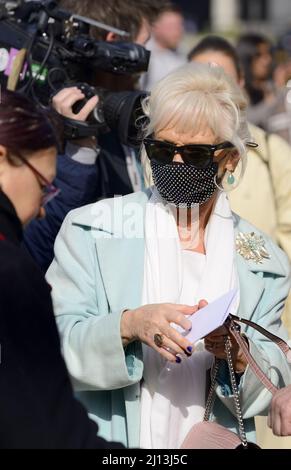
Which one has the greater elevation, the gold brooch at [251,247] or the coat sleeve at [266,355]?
the gold brooch at [251,247]

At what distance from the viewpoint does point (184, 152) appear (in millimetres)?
3260

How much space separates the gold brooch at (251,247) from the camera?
134 inches

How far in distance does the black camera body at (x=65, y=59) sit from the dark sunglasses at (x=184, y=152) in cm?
57

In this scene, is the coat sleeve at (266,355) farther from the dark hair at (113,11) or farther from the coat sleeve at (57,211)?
the dark hair at (113,11)

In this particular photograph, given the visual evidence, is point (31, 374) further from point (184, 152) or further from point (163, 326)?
point (184, 152)

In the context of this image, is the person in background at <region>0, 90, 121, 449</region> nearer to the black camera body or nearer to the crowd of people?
the crowd of people

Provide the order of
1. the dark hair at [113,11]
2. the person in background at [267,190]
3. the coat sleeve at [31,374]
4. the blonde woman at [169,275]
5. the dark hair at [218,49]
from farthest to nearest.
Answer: the dark hair at [218,49], the person in background at [267,190], the dark hair at [113,11], the blonde woman at [169,275], the coat sleeve at [31,374]

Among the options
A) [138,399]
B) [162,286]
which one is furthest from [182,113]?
[138,399]

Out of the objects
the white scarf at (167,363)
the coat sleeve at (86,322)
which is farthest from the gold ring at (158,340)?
the white scarf at (167,363)

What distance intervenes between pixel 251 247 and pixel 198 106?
0.48 m

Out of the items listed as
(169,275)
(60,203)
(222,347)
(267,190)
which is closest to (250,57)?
(267,190)

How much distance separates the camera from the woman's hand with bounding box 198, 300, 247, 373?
3080mm

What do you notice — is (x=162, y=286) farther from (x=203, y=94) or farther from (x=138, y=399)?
(x=203, y=94)
